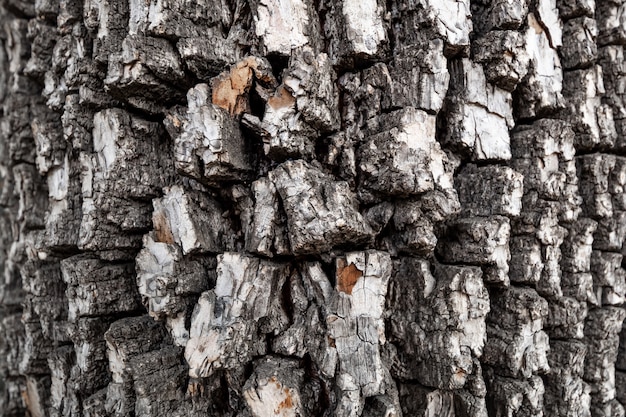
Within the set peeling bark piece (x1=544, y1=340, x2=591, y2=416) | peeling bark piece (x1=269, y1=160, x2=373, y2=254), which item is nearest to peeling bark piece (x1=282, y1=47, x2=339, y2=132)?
peeling bark piece (x1=269, y1=160, x2=373, y2=254)

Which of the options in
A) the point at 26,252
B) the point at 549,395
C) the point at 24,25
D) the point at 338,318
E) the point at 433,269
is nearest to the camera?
the point at 338,318

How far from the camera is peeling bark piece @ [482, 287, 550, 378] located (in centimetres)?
123

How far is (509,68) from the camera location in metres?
1.26

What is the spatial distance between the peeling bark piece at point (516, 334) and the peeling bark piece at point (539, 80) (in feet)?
1.84

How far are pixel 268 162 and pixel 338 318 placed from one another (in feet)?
1.52

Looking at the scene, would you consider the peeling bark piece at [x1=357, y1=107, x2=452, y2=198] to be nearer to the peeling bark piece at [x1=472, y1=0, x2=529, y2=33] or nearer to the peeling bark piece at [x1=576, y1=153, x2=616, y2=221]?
the peeling bark piece at [x1=472, y1=0, x2=529, y2=33]

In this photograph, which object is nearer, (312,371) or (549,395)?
(312,371)

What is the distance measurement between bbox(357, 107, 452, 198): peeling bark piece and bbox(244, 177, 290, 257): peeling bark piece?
0.25 meters

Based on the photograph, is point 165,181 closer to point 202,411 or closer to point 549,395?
point 202,411

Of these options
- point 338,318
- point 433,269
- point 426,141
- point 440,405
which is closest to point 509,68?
point 426,141

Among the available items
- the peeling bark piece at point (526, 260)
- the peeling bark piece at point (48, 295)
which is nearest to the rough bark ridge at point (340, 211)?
the peeling bark piece at point (526, 260)

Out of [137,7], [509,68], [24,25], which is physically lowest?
[509,68]

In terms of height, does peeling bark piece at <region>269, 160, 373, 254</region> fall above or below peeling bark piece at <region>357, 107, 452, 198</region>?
below

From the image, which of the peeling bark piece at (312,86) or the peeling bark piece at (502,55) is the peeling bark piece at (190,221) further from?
the peeling bark piece at (502,55)
